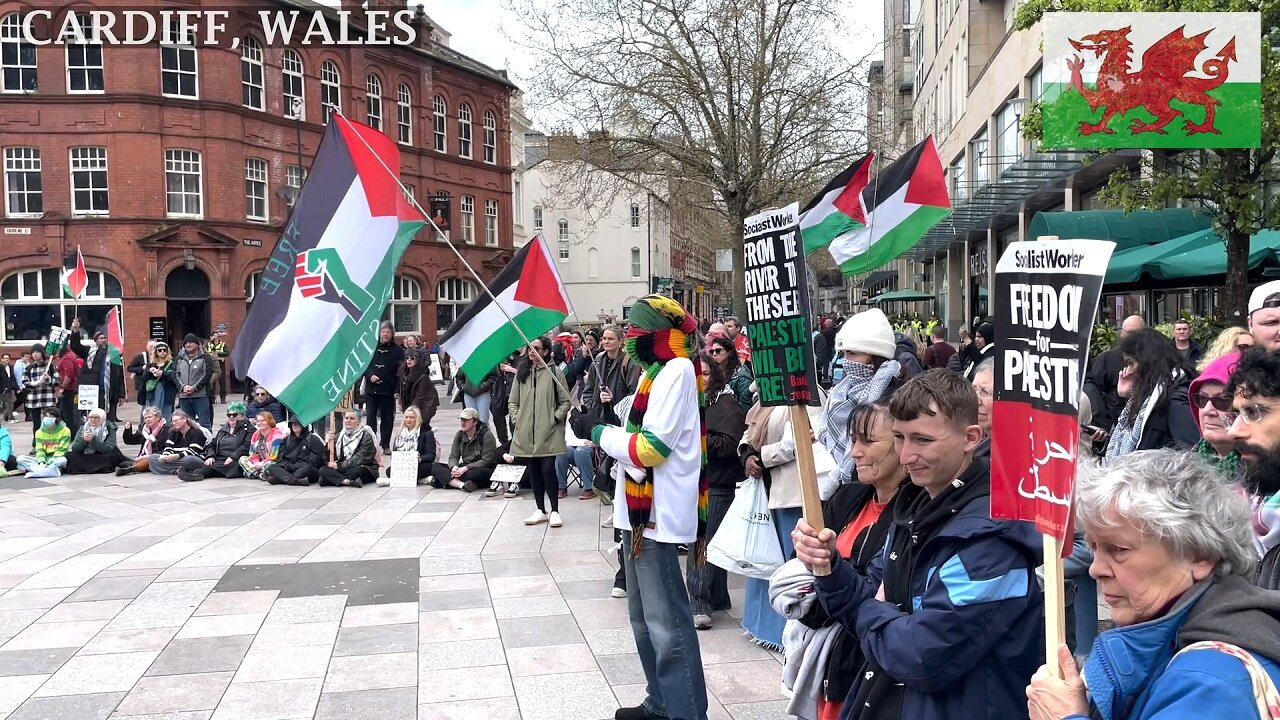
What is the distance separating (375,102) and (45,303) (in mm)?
13832

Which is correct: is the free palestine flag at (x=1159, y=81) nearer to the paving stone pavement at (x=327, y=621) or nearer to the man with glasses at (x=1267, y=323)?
the man with glasses at (x=1267, y=323)

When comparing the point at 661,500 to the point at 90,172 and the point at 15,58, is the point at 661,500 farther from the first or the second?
the point at 15,58

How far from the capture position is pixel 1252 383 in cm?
249

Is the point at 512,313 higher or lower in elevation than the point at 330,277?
lower

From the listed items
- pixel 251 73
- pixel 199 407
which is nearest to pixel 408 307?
pixel 251 73

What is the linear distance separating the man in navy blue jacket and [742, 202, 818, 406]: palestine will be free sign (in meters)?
0.31

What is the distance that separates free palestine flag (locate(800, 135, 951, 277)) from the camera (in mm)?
Answer: 8312

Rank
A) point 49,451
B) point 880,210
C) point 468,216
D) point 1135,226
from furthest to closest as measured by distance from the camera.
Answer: point 468,216
point 1135,226
point 49,451
point 880,210

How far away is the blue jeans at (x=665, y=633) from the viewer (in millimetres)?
4027

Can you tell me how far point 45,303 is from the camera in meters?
27.7

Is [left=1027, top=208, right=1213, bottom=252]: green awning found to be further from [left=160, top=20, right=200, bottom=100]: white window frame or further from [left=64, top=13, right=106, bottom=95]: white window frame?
[left=64, top=13, right=106, bottom=95]: white window frame

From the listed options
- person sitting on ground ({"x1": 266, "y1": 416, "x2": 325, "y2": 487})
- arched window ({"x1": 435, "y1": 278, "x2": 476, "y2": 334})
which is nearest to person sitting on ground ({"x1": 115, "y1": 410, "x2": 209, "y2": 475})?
person sitting on ground ({"x1": 266, "y1": 416, "x2": 325, "y2": 487})

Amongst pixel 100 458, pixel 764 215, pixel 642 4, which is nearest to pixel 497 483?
pixel 100 458

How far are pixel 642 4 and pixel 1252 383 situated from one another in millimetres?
22102
